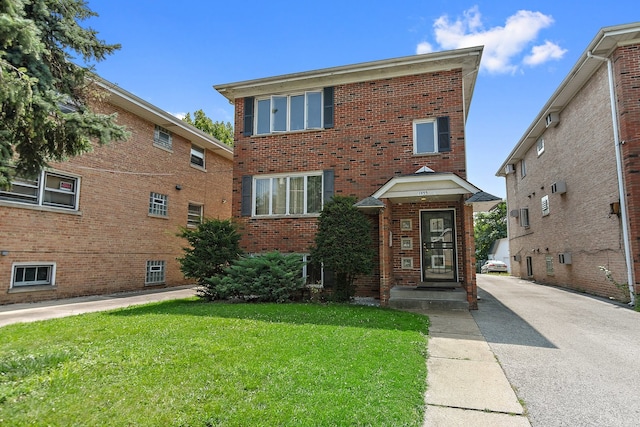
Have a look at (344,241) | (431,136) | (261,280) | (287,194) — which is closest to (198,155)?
(287,194)

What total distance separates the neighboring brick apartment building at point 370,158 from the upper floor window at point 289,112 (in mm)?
35

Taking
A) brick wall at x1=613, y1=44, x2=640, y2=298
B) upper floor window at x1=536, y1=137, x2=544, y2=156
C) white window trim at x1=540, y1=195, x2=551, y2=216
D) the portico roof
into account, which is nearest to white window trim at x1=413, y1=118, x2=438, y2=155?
the portico roof

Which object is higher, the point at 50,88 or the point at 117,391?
the point at 50,88

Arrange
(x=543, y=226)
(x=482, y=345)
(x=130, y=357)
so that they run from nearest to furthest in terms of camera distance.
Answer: (x=130, y=357) < (x=482, y=345) < (x=543, y=226)

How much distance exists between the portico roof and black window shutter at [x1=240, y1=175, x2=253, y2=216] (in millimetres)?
4578

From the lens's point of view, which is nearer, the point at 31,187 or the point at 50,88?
the point at 50,88

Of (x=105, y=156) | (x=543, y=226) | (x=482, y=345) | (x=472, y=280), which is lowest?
(x=482, y=345)

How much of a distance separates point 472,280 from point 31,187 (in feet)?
40.8

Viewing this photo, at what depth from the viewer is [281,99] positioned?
1218 cm

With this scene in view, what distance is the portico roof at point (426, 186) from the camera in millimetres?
8828

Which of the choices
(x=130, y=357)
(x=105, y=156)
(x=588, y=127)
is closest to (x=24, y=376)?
(x=130, y=357)

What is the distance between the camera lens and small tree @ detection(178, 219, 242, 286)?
10.2 metres

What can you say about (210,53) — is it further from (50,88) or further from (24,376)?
(24,376)

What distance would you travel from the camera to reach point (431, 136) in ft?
35.0
